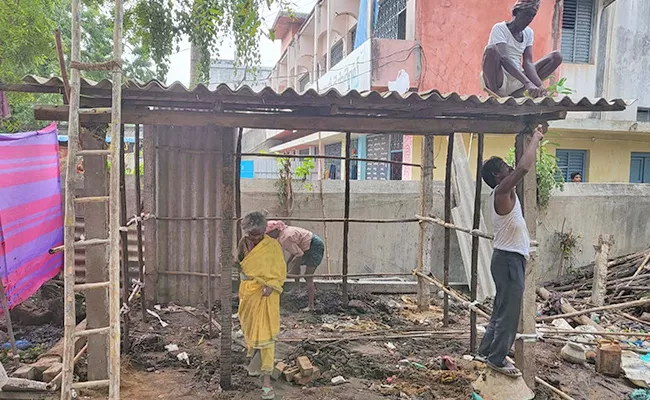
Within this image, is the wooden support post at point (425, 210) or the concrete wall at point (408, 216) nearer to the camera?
the wooden support post at point (425, 210)

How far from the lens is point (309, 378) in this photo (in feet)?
15.3

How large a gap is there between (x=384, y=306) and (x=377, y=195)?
2.16m

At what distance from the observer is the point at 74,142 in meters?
3.03

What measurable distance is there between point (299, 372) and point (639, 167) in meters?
14.6

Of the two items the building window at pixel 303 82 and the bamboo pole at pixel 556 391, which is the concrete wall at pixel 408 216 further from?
the building window at pixel 303 82

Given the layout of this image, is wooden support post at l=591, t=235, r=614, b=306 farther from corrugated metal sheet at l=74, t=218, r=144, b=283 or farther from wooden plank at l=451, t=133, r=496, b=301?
corrugated metal sheet at l=74, t=218, r=144, b=283

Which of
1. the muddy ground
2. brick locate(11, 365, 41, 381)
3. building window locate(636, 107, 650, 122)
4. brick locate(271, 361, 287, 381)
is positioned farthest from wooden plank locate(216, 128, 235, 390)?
building window locate(636, 107, 650, 122)

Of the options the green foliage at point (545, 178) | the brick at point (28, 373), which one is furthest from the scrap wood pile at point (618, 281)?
the brick at point (28, 373)

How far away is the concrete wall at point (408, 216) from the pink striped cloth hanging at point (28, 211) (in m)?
3.01

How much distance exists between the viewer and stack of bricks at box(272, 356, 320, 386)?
4629mm

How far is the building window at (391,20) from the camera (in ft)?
38.0

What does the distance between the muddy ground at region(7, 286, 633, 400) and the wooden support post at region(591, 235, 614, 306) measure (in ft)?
6.31

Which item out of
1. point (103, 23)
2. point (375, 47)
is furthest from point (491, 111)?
point (103, 23)

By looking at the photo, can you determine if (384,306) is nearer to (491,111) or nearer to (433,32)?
(491,111)
